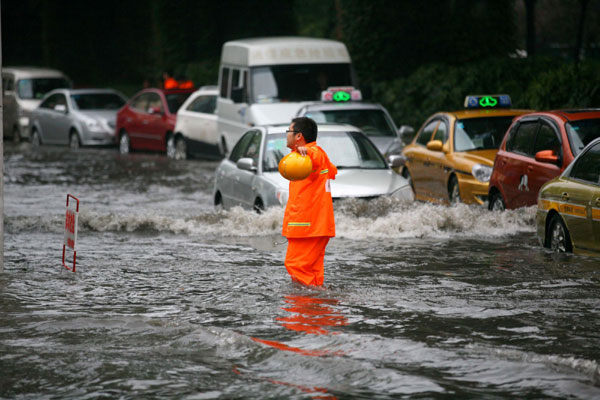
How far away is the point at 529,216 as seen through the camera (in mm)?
13672

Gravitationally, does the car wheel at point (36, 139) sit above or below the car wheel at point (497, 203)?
below

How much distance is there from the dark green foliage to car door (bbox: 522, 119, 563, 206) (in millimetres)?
5095

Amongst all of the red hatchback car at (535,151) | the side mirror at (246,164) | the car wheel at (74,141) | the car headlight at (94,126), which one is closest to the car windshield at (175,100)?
the car headlight at (94,126)

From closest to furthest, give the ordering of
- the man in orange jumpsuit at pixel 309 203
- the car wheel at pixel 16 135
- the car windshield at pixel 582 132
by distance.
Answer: the man in orange jumpsuit at pixel 309 203
the car windshield at pixel 582 132
the car wheel at pixel 16 135

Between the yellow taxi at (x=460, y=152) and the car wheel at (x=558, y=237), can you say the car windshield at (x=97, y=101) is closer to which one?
the yellow taxi at (x=460, y=152)

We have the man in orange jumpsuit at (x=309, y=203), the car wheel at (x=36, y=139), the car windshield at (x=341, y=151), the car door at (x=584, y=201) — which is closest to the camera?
the man in orange jumpsuit at (x=309, y=203)

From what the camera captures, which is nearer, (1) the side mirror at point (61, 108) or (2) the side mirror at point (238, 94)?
(2) the side mirror at point (238, 94)

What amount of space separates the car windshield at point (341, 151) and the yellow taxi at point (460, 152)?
1147 millimetres

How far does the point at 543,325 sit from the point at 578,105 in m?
10.8

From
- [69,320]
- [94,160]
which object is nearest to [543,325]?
[69,320]

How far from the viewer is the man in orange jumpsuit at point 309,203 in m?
9.38

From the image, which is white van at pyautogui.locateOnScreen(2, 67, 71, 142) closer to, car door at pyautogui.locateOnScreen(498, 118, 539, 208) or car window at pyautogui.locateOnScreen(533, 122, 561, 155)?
car door at pyautogui.locateOnScreen(498, 118, 539, 208)

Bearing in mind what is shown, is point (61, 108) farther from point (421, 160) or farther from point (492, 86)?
point (421, 160)

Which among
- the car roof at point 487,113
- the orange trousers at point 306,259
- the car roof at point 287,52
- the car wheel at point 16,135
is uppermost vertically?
the car roof at point 287,52
